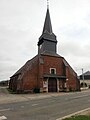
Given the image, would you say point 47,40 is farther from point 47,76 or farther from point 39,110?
point 39,110

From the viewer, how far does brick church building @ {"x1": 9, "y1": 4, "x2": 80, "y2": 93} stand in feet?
126

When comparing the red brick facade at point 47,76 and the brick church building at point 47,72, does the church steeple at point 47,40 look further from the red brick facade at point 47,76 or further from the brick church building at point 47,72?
the red brick facade at point 47,76

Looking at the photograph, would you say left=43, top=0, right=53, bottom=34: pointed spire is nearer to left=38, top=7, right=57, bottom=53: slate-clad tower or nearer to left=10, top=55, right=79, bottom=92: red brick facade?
left=38, top=7, right=57, bottom=53: slate-clad tower

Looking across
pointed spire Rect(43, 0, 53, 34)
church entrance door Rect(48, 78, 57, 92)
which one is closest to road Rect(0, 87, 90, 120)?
church entrance door Rect(48, 78, 57, 92)

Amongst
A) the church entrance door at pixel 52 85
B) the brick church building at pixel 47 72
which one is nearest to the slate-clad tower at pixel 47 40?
the brick church building at pixel 47 72

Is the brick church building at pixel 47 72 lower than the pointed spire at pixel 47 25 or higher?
lower

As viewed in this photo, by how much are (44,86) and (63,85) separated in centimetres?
487

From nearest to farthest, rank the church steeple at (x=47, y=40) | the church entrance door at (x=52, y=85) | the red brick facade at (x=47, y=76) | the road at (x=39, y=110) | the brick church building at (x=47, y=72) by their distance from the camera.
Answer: the road at (x=39, y=110)
the red brick facade at (x=47, y=76)
the brick church building at (x=47, y=72)
the church entrance door at (x=52, y=85)
the church steeple at (x=47, y=40)

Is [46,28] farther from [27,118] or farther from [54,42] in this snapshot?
[27,118]

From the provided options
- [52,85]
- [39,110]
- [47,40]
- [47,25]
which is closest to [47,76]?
[52,85]

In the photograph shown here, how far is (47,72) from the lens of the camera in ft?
135

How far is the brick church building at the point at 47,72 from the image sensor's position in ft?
126

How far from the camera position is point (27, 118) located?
35.0 feet

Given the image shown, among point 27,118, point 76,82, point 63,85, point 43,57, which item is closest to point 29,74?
point 43,57
